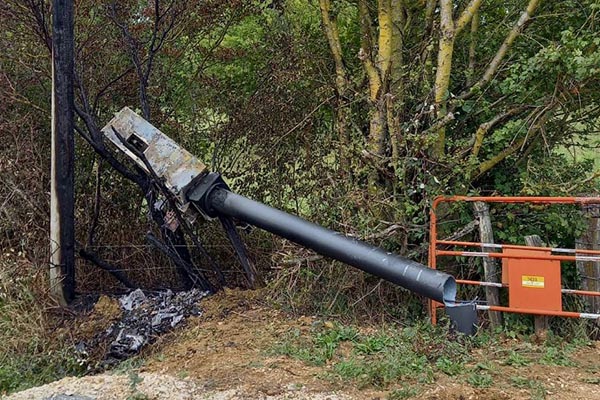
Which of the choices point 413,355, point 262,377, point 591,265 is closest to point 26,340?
point 262,377

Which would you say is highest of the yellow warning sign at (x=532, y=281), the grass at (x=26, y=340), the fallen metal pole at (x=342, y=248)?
the fallen metal pole at (x=342, y=248)

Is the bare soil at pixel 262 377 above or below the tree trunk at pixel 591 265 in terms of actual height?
below

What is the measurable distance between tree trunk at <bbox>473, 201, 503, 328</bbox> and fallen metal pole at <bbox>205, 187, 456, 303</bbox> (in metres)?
1.06

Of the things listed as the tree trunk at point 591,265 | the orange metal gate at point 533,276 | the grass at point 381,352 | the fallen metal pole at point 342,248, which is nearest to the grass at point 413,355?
the grass at point 381,352

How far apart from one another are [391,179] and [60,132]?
144 inches

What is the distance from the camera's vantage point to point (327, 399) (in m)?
3.78

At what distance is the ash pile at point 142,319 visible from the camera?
5304 millimetres

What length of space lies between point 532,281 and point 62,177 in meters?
5.01

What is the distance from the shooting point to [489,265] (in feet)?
18.1

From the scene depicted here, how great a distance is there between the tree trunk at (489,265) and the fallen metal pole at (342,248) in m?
1.06

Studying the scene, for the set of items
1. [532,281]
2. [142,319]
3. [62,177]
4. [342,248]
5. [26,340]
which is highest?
[62,177]

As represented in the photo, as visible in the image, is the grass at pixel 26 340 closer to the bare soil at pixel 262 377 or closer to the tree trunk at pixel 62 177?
the tree trunk at pixel 62 177

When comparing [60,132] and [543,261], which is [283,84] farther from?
[543,261]

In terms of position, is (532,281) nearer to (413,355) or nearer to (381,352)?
(413,355)
